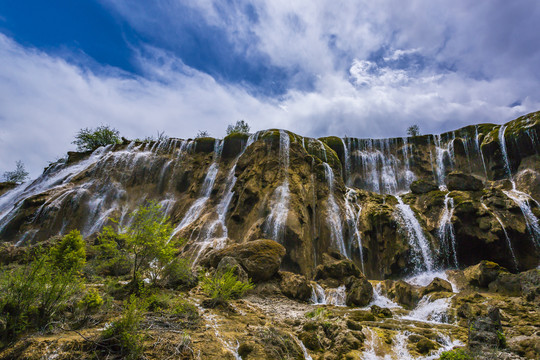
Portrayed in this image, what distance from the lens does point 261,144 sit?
1171 inches

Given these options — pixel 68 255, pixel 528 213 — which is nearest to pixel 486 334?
pixel 68 255

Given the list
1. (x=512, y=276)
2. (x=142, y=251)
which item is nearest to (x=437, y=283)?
(x=512, y=276)

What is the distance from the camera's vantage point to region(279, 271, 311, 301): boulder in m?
13.2

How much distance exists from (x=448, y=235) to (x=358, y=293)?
13309mm

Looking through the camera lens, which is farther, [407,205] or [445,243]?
[407,205]

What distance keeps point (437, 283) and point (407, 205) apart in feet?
40.6

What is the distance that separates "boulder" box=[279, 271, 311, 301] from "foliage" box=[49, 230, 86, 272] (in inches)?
344

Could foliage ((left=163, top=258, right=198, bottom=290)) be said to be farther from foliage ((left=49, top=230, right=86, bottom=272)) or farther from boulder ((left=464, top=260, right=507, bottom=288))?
boulder ((left=464, top=260, right=507, bottom=288))

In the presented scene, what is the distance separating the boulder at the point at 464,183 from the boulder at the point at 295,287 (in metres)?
20.6

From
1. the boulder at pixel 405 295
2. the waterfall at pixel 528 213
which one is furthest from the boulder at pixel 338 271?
the waterfall at pixel 528 213

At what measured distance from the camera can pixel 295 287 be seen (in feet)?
44.0

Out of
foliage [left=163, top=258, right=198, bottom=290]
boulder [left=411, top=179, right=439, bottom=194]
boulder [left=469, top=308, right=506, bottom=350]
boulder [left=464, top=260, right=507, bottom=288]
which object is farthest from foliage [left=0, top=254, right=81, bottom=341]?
boulder [left=411, top=179, right=439, bottom=194]

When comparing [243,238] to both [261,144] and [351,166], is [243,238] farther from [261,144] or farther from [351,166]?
[351,166]

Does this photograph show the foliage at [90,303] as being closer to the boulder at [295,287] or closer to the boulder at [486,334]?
the boulder at [295,287]
